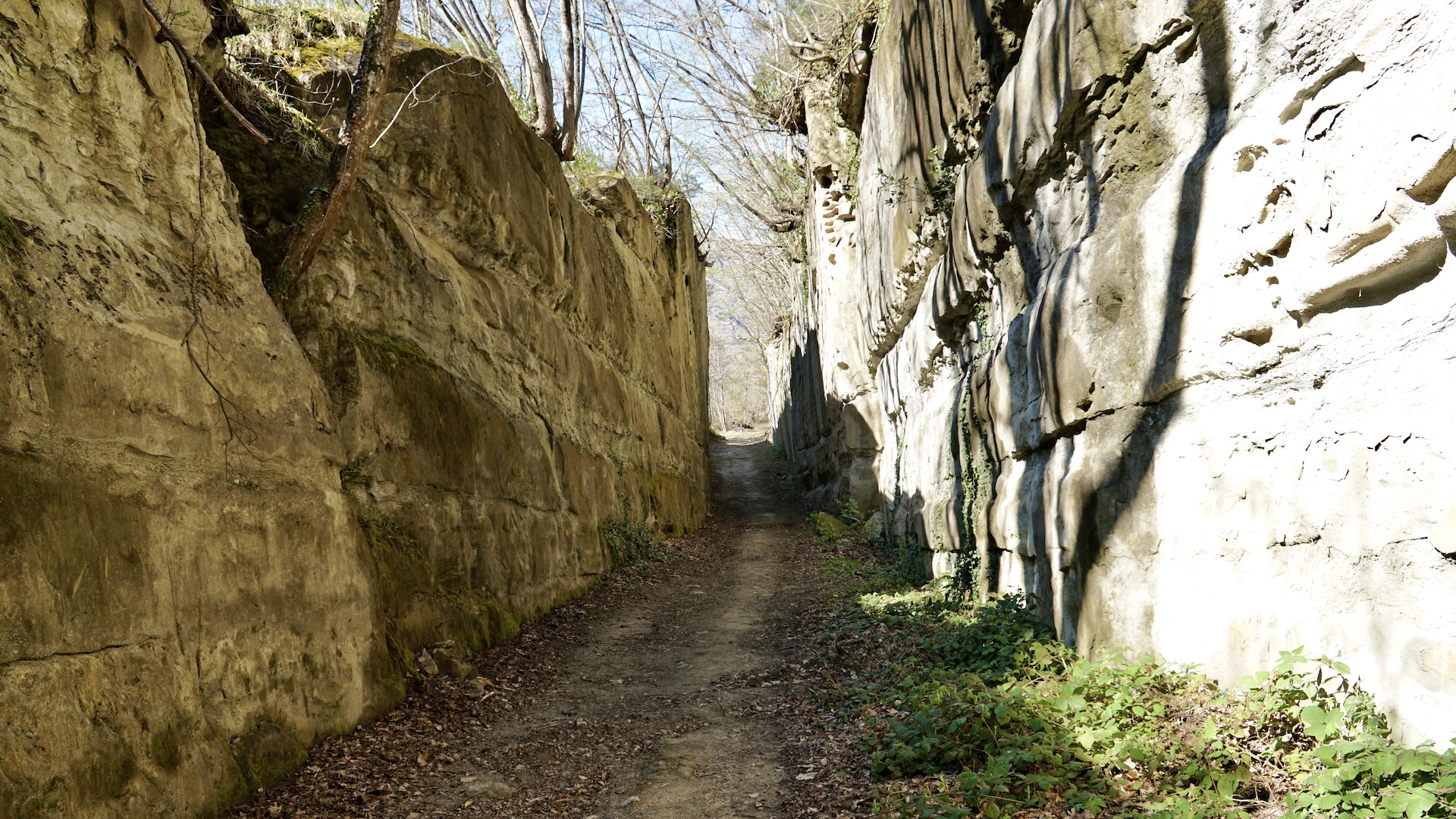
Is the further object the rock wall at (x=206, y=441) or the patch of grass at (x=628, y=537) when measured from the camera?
the patch of grass at (x=628, y=537)

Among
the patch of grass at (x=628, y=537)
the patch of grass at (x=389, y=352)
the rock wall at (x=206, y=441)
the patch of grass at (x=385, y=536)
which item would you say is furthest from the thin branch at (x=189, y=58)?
the patch of grass at (x=628, y=537)

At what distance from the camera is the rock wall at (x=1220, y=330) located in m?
2.91

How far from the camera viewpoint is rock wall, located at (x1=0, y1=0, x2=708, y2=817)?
3180 mm

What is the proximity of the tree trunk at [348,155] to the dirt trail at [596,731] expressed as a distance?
298 cm

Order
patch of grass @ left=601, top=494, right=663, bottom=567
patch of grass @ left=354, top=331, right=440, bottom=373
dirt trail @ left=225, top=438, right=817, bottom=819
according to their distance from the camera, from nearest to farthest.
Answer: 1. dirt trail @ left=225, top=438, right=817, bottom=819
2. patch of grass @ left=354, top=331, right=440, bottom=373
3. patch of grass @ left=601, top=494, right=663, bottom=567

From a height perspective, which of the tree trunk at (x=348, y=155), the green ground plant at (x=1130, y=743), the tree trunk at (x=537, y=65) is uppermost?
the tree trunk at (x=537, y=65)

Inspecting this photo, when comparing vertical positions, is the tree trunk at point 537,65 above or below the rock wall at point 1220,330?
above

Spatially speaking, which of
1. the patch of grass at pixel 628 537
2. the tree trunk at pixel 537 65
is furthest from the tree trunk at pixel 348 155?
the patch of grass at pixel 628 537

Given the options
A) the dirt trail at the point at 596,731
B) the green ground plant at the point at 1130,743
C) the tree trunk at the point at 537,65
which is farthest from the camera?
the tree trunk at the point at 537,65

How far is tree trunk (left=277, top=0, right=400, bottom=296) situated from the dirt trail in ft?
9.76

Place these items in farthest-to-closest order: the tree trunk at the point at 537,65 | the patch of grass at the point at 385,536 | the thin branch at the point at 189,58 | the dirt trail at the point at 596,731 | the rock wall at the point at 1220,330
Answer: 1. the tree trunk at the point at 537,65
2. the patch of grass at the point at 385,536
3. the thin branch at the point at 189,58
4. the dirt trail at the point at 596,731
5. the rock wall at the point at 1220,330

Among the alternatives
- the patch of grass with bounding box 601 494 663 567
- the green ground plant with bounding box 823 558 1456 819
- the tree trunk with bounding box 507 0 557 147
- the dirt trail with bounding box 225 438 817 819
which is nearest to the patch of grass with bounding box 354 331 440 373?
the dirt trail with bounding box 225 438 817 819

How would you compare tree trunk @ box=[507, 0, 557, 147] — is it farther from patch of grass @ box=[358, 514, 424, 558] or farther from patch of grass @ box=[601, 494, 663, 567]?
patch of grass @ box=[358, 514, 424, 558]

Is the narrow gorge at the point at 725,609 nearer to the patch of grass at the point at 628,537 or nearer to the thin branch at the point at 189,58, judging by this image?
the thin branch at the point at 189,58
